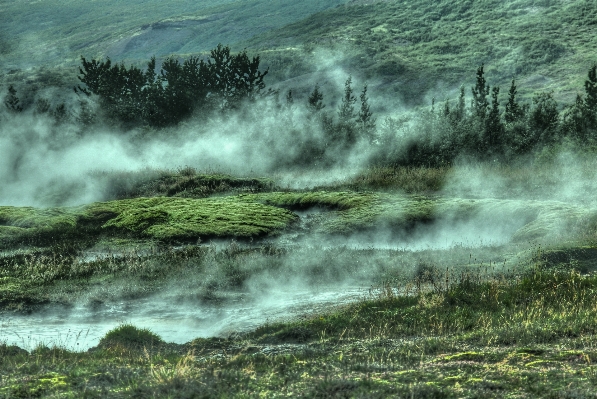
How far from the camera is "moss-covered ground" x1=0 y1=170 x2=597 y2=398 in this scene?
784cm

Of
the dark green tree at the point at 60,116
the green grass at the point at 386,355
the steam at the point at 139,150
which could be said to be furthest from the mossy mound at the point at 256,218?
the dark green tree at the point at 60,116

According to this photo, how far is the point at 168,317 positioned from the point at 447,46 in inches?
4350

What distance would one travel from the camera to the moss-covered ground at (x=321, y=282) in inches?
309

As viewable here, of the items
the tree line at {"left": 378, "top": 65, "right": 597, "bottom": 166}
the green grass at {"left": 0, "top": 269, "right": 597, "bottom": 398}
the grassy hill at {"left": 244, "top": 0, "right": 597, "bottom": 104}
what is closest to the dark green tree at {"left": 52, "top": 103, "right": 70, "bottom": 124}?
the tree line at {"left": 378, "top": 65, "right": 597, "bottom": 166}

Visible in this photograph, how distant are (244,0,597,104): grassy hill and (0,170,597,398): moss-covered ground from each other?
5975cm

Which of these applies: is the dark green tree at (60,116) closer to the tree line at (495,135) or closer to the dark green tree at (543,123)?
the tree line at (495,135)

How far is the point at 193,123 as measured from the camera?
202 feet

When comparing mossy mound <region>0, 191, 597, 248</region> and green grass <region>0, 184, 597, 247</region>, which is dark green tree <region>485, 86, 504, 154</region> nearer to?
green grass <region>0, 184, 597, 247</region>

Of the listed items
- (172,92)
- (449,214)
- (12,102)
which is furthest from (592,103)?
(12,102)

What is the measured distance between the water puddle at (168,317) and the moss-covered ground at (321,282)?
0.57 meters

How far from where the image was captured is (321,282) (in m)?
18.4

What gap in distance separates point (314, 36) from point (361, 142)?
98168 mm

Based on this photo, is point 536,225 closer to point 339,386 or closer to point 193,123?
point 339,386

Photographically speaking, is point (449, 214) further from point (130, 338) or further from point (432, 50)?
point (432, 50)
